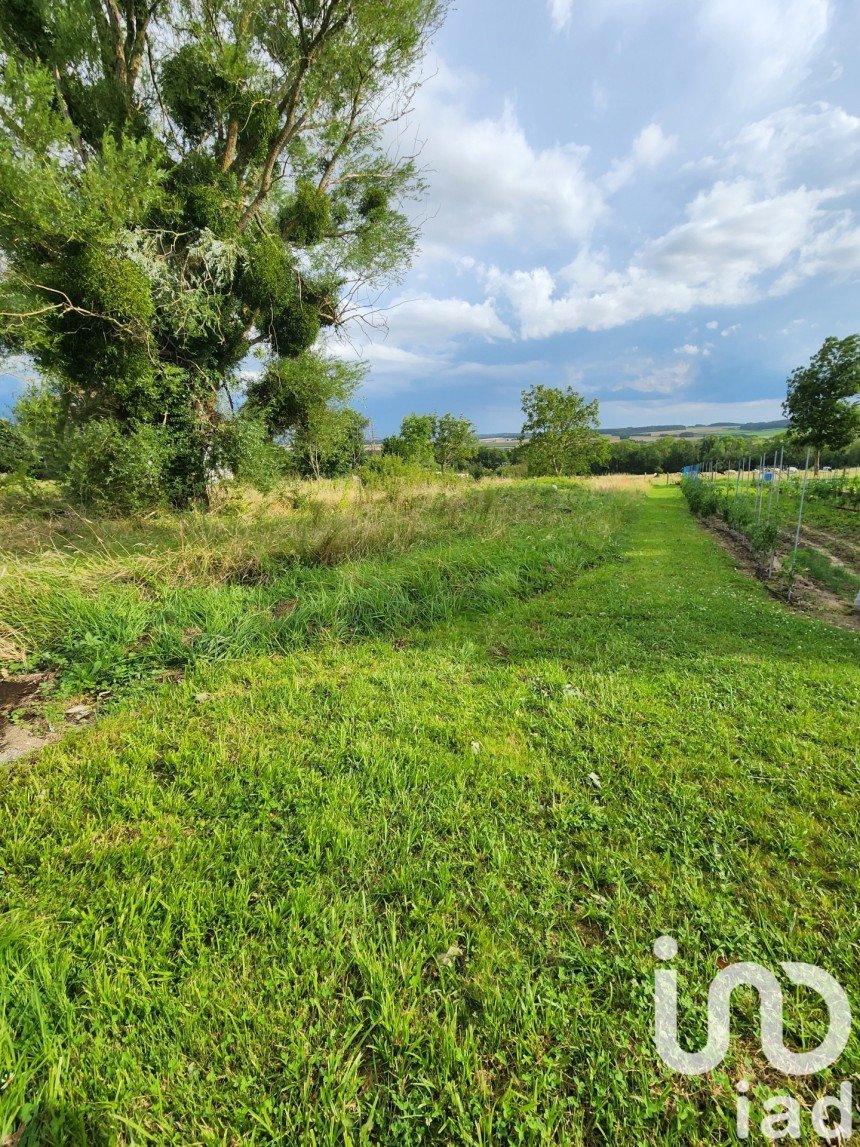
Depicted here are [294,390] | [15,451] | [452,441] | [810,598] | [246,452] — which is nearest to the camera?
[810,598]

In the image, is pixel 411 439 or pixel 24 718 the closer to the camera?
pixel 24 718

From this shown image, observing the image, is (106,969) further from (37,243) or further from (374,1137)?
(37,243)

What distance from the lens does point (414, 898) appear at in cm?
165

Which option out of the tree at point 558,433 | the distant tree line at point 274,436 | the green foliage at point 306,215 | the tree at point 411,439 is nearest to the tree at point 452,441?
the tree at point 411,439

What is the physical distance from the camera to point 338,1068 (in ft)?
3.84

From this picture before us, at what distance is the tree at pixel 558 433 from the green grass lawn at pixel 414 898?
1473 inches

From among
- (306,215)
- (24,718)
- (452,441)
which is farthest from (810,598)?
(452,441)

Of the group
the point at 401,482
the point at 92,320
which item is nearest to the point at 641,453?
the point at 401,482

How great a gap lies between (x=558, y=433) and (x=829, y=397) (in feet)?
62.6

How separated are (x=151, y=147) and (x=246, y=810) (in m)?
11.5

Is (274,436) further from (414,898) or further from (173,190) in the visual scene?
(414,898)

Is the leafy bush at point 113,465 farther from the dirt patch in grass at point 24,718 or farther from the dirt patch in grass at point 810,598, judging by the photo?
the dirt patch in grass at point 810,598

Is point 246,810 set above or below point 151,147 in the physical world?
below

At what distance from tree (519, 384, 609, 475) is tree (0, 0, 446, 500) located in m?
29.1
